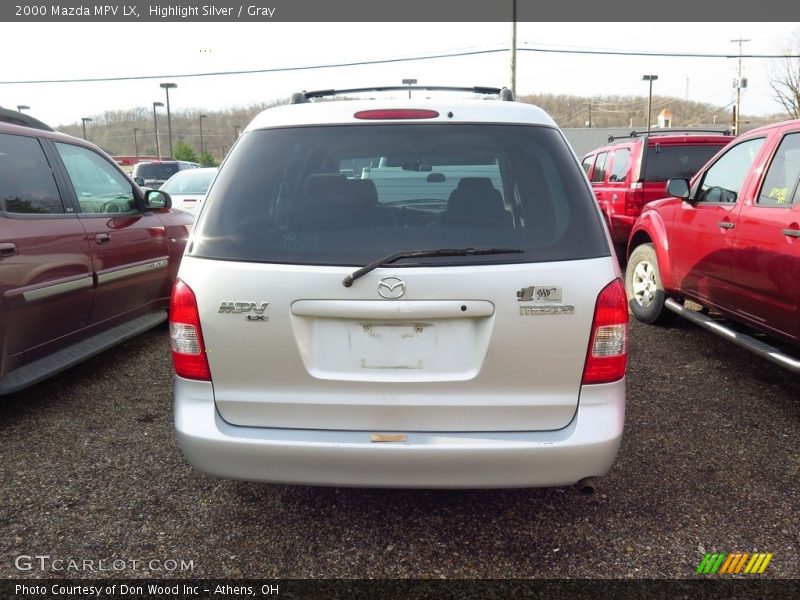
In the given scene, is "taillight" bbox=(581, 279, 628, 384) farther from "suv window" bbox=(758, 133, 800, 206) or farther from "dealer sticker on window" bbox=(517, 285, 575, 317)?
"suv window" bbox=(758, 133, 800, 206)

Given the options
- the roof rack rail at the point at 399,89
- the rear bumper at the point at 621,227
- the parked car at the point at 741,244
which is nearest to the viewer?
the roof rack rail at the point at 399,89

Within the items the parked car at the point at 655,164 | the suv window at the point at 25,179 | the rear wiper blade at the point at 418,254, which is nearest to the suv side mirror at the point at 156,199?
the suv window at the point at 25,179

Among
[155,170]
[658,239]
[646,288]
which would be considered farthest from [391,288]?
[155,170]

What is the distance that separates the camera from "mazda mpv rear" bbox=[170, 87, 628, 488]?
213 cm

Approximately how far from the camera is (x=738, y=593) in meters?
2.25

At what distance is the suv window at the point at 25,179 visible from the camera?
3771mm

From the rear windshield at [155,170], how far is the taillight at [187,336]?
20.0m

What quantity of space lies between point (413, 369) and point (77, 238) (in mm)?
3089

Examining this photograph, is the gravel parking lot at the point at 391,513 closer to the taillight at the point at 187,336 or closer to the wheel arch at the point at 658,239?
the taillight at the point at 187,336

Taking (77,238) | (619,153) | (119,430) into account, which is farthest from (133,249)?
(619,153)

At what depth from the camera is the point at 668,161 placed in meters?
8.46

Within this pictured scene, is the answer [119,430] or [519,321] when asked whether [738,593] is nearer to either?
[519,321]

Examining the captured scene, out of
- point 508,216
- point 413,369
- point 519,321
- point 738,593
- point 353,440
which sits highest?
point 508,216

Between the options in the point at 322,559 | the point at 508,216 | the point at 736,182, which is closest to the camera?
the point at 508,216
